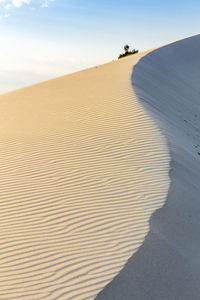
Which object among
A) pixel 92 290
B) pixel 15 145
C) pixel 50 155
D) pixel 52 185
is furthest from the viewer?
pixel 15 145

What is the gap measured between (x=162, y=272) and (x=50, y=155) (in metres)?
4.06

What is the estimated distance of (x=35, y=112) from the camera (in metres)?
11.0

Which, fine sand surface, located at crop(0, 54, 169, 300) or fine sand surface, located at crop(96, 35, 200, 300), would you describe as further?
fine sand surface, located at crop(0, 54, 169, 300)

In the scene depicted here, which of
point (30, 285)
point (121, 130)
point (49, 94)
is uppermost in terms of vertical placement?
point (30, 285)

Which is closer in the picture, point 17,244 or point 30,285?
point 30,285

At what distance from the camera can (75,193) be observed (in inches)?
227

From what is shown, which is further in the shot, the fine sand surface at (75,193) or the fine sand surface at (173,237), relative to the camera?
the fine sand surface at (75,193)

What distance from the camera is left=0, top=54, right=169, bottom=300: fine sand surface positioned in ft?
12.9

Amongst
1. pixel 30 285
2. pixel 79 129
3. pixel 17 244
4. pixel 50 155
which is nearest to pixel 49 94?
pixel 79 129

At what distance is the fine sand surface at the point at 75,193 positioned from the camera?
12.9 ft

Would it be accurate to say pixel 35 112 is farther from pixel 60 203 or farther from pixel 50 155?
pixel 60 203

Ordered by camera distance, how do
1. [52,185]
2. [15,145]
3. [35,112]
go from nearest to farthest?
1. [52,185]
2. [15,145]
3. [35,112]

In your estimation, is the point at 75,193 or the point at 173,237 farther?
the point at 75,193

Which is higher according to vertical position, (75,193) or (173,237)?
(173,237)
